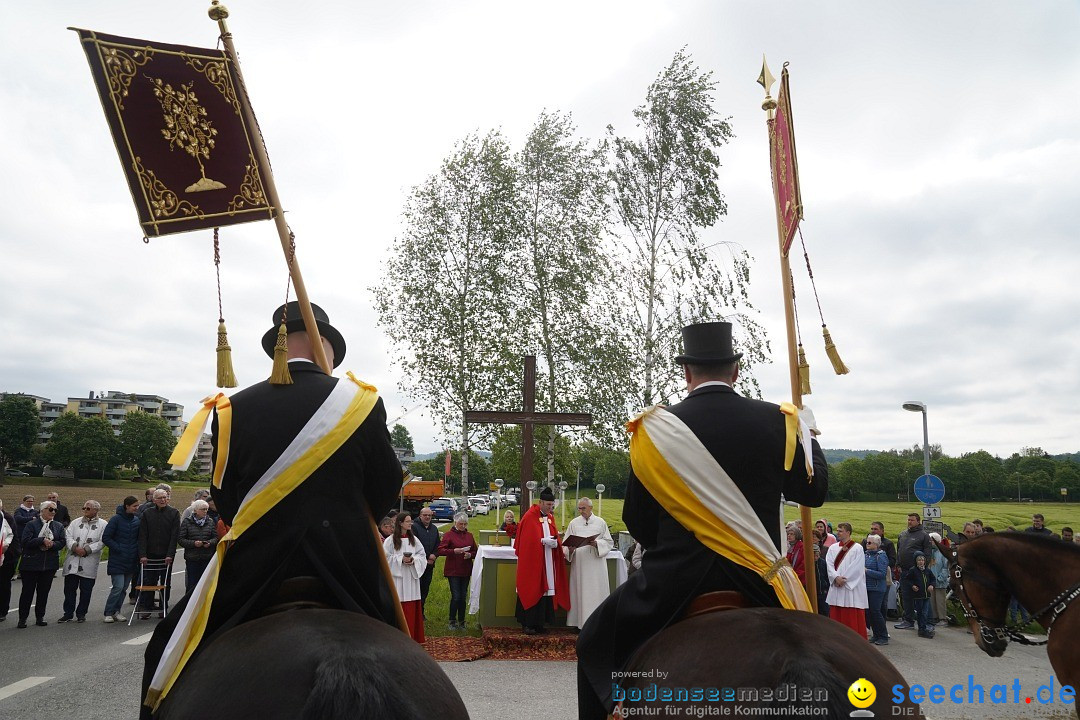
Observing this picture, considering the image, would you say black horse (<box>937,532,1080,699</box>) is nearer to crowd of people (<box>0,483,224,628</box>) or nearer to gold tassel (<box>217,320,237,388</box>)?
gold tassel (<box>217,320,237,388</box>)

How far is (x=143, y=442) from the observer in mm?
63125

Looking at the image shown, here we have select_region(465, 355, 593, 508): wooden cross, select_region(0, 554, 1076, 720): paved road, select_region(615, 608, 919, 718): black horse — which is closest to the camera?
select_region(615, 608, 919, 718): black horse

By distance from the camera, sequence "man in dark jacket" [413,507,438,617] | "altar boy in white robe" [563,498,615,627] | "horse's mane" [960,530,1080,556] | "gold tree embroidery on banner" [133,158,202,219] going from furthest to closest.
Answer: "man in dark jacket" [413,507,438,617], "altar boy in white robe" [563,498,615,627], "horse's mane" [960,530,1080,556], "gold tree embroidery on banner" [133,158,202,219]

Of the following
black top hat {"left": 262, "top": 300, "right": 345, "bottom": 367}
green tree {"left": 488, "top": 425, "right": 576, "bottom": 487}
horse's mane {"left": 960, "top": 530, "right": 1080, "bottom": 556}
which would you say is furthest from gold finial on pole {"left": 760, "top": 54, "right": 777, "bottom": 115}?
green tree {"left": 488, "top": 425, "right": 576, "bottom": 487}

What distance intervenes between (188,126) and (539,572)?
919cm

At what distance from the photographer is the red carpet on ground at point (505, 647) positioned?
33.7 feet

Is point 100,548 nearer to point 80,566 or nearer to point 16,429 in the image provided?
point 80,566

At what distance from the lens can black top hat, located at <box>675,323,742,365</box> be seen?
321 cm

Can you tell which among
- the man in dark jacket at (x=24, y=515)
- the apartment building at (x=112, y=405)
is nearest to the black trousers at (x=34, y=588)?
the man in dark jacket at (x=24, y=515)

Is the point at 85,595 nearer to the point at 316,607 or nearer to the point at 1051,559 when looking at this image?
the point at 316,607

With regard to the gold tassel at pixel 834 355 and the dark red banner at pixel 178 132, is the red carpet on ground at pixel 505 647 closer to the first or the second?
the gold tassel at pixel 834 355

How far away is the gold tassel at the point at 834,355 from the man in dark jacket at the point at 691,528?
2.45 ft

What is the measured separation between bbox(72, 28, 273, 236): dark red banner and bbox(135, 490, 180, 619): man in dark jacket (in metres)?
11.1

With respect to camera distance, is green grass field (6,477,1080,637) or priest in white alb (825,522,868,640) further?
green grass field (6,477,1080,637)
